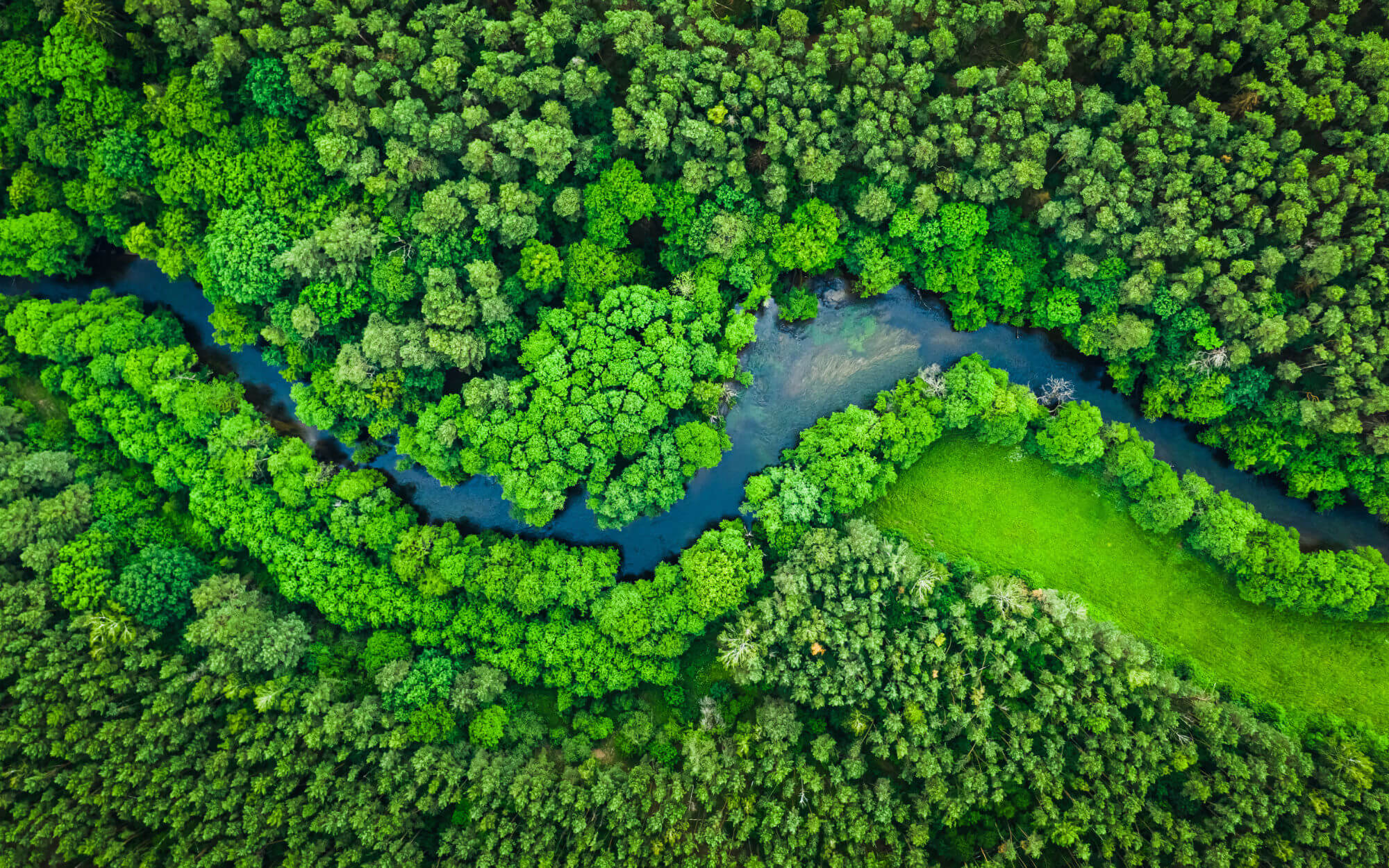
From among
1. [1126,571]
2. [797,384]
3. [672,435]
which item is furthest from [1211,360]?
[672,435]

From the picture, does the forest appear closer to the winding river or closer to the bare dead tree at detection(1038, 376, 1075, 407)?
the bare dead tree at detection(1038, 376, 1075, 407)

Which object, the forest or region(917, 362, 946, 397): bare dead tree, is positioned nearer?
the forest

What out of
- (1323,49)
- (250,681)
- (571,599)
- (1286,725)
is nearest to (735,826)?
(571,599)

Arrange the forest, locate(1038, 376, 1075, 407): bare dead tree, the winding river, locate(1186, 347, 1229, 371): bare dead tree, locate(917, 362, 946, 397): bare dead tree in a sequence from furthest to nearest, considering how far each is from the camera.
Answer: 1. the winding river
2. locate(1038, 376, 1075, 407): bare dead tree
3. locate(917, 362, 946, 397): bare dead tree
4. locate(1186, 347, 1229, 371): bare dead tree
5. the forest

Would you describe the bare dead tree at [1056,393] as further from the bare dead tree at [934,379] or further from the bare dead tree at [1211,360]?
the bare dead tree at [934,379]

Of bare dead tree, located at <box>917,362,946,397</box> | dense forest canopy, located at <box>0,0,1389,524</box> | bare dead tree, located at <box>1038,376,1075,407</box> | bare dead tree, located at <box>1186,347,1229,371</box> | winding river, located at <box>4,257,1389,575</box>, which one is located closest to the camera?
dense forest canopy, located at <box>0,0,1389,524</box>

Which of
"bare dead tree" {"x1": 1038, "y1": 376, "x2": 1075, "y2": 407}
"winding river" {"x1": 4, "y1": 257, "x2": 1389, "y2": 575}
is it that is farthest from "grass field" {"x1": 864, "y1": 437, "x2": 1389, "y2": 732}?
"winding river" {"x1": 4, "y1": 257, "x2": 1389, "y2": 575}

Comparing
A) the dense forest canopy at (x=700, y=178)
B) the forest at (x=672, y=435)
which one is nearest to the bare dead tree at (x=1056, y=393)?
the forest at (x=672, y=435)
